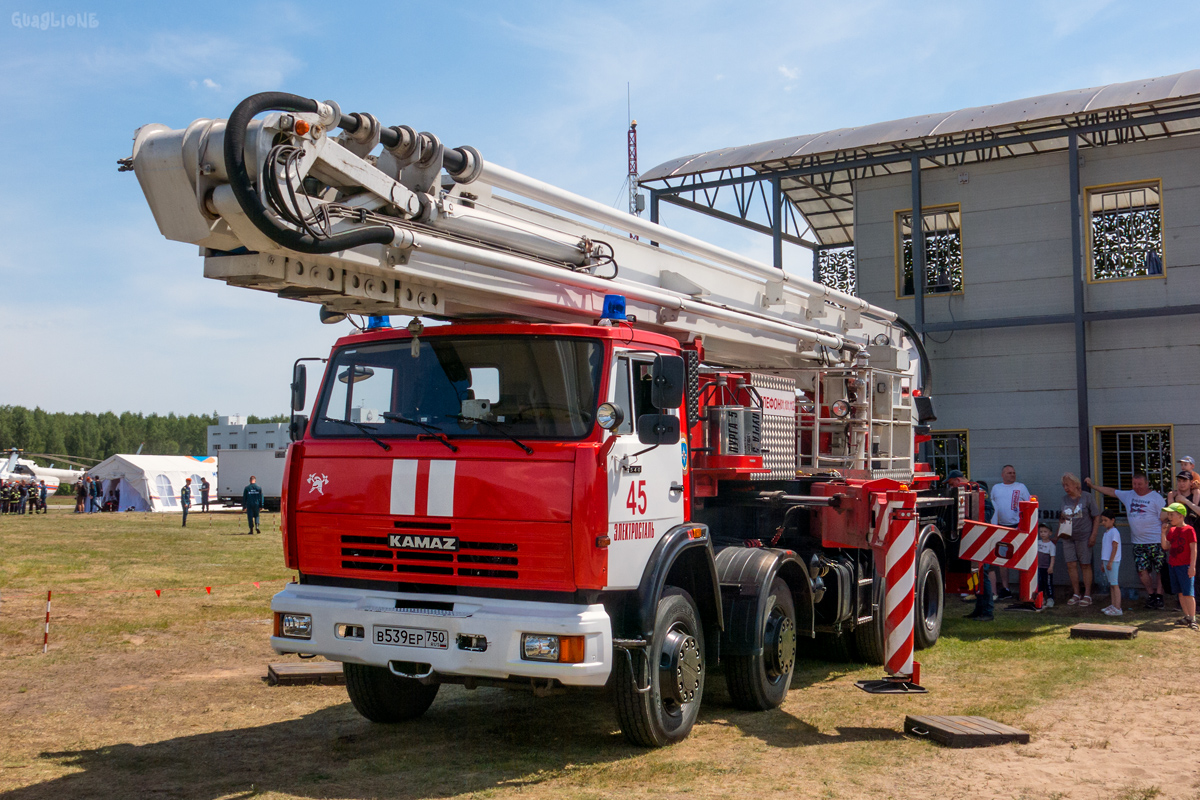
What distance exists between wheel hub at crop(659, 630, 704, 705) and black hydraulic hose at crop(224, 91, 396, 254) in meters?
3.15

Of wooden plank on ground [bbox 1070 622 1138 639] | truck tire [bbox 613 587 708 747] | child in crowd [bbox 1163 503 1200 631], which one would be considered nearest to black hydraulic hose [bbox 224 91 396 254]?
truck tire [bbox 613 587 708 747]

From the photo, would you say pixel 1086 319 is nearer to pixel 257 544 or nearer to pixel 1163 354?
pixel 1163 354

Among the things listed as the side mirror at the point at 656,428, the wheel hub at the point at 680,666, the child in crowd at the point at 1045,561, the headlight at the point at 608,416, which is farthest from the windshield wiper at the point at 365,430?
the child in crowd at the point at 1045,561

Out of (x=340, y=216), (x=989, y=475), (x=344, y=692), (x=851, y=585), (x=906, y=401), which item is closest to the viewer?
(x=340, y=216)

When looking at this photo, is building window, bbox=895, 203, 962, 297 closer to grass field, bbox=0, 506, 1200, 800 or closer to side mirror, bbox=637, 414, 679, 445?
grass field, bbox=0, 506, 1200, 800

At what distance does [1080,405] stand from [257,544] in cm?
1947

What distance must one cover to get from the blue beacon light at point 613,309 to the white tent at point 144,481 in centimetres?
4740

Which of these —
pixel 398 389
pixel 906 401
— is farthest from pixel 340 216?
pixel 906 401

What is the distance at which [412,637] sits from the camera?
582 cm

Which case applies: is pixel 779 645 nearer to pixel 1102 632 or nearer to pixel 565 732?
pixel 565 732

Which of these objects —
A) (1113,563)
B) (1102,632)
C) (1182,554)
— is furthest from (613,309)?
(1113,563)

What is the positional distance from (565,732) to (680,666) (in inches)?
42.6

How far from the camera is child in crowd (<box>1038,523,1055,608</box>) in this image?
1373 centimetres

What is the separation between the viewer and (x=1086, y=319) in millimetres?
14953
